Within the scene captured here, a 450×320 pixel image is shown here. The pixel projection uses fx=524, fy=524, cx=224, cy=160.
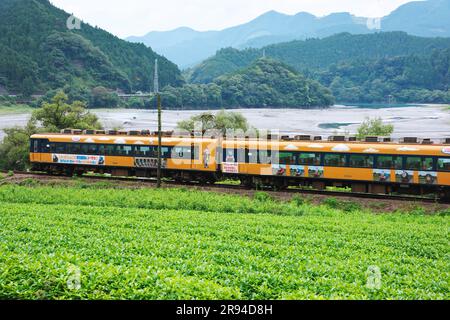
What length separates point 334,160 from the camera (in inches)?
1048

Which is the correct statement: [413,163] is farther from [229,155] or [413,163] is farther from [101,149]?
[101,149]

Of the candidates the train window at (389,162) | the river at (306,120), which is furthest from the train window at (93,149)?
the river at (306,120)

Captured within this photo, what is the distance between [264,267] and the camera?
11.9 metres

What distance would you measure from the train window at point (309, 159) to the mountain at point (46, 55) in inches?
2794

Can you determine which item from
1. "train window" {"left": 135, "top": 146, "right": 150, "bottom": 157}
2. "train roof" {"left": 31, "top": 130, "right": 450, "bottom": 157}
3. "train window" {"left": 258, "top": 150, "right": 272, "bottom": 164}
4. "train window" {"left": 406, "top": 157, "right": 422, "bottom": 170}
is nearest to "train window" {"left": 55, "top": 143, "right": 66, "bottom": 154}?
"train roof" {"left": 31, "top": 130, "right": 450, "bottom": 157}

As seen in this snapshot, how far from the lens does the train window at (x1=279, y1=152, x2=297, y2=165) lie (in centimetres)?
2756

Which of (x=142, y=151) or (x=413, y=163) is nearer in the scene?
(x=413, y=163)

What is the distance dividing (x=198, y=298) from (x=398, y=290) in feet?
12.9

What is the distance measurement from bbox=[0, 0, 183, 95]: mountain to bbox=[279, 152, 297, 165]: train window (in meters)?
70.1

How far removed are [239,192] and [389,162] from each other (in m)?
7.88

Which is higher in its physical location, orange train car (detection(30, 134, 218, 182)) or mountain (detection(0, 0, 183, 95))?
mountain (detection(0, 0, 183, 95))

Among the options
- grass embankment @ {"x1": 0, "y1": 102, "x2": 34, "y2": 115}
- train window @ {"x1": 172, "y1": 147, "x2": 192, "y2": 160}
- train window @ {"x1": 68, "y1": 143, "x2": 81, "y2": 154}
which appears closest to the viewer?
train window @ {"x1": 172, "y1": 147, "x2": 192, "y2": 160}

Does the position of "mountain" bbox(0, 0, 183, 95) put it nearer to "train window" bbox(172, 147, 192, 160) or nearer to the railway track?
the railway track

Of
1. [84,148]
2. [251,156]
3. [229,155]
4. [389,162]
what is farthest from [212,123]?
[389,162]
